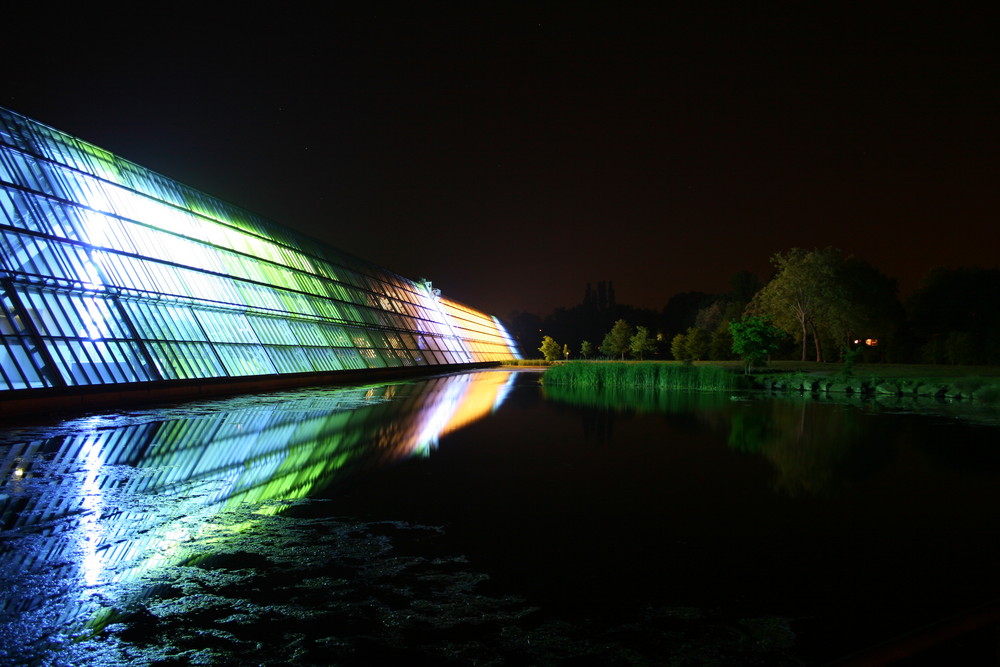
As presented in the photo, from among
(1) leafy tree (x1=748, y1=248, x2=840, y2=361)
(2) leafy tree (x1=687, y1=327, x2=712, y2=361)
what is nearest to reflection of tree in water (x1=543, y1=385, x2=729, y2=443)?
(1) leafy tree (x1=748, y1=248, x2=840, y2=361)

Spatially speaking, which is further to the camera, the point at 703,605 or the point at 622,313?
the point at 622,313

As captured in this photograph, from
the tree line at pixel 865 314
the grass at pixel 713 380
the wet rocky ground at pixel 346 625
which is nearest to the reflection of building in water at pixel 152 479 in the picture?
the wet rocky ground at pixel 346 625

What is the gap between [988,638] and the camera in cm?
270

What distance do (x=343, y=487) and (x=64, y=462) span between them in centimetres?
486

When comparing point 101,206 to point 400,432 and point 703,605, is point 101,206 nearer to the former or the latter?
point 400,432

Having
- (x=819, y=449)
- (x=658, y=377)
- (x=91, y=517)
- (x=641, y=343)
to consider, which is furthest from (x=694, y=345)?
(x=91, y=517)

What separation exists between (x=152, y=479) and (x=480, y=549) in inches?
218

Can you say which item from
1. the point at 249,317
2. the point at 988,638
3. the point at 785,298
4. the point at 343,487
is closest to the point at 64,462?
the point at 343,487

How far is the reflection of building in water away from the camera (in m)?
5.83

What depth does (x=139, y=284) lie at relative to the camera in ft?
87.9

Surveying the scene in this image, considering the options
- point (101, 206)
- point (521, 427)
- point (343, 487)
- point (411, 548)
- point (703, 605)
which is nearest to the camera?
point (703, 605)

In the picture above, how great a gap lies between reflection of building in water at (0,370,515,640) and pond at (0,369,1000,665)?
5 cm

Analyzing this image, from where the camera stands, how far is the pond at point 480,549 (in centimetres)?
444

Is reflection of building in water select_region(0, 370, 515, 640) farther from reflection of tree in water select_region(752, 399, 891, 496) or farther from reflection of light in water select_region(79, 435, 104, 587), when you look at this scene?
reflection of tree in water select_region(752, 399, 891, 496)
